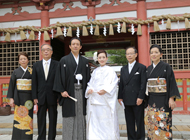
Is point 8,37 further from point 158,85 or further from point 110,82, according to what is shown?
point 158,85

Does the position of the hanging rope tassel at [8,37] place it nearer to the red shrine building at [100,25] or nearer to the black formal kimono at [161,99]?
the red shrine building at [100,25]

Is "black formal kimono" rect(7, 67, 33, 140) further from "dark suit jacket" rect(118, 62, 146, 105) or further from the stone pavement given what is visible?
"dark suit jacket" rect(118, 62, 146, 105)

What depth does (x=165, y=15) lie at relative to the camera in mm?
5699

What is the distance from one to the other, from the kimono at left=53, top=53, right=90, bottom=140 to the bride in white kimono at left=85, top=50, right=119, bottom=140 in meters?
0.14

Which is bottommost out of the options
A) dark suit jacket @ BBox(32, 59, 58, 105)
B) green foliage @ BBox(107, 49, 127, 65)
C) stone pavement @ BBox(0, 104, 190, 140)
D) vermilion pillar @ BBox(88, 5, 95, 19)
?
stone pavement @ BBox(0, 104, 190, 140)

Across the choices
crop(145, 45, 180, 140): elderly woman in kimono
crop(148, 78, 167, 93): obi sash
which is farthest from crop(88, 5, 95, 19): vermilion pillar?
crop(148, 78, 167, 93): obi sash

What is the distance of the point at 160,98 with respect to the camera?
279 cm

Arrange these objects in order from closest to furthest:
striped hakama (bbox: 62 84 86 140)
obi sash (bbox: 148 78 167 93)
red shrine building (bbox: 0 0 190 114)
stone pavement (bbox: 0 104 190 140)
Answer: obi sash (bbox: 148 78 167 93) → striped hakama (bbox: 62 84 86 140) → stone pavement (bbox: 0 104 190 140) → red shrine building (bbox: 0 0 190 114)

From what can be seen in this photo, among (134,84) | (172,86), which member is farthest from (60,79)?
(172,86)

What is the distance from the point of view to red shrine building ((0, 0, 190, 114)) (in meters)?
5.95

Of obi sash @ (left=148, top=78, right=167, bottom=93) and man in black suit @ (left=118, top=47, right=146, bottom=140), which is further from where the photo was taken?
man in black suit @ (left=118, top=47, right=146, bottom=140)

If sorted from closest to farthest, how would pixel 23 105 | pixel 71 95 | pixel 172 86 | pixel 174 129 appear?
1. pixel 172 86
2. pixel 71 95
3. pixel 23 105
4. pixel 174 129

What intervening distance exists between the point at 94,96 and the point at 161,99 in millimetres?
1149

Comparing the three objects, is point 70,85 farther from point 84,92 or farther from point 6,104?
point 6,104
